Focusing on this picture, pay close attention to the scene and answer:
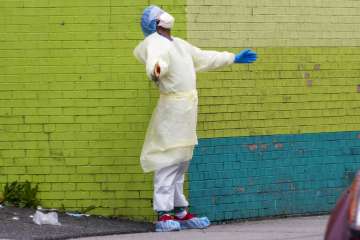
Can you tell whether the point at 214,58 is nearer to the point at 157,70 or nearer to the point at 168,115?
the point at 168,115

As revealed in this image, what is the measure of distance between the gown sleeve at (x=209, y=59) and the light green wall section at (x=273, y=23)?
0.46m

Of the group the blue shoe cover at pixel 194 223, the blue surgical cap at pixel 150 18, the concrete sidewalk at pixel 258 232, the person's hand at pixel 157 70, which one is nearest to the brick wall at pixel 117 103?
the concrete sidewalk at pixel 258 232

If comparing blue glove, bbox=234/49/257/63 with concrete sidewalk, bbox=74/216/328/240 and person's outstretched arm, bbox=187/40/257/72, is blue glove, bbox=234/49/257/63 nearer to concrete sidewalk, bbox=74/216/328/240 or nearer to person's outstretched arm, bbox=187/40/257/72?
person's outstretched arm, bbox=187/40/257/72

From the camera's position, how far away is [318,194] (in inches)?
414

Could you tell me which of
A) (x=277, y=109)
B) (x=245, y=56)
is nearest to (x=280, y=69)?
(x=277, y=109)

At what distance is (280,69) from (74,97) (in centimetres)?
214

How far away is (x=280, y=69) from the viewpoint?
401 inches

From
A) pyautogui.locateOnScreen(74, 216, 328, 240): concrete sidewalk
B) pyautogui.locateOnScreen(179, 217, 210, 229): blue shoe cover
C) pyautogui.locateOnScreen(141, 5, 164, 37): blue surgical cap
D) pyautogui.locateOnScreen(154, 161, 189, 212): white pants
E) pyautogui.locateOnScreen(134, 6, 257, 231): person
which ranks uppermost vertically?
pyautogui.locateOnScreen(141, 5, 164, 37): blue surgical cap

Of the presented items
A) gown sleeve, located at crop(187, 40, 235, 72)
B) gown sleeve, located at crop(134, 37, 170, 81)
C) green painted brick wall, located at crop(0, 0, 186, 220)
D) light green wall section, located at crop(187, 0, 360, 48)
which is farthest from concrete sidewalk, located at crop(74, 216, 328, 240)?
light green wall section, located at crop(187, 0, 360, 48)

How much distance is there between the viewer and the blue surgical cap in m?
8.95

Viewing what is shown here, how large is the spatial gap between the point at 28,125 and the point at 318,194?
313 centimetres

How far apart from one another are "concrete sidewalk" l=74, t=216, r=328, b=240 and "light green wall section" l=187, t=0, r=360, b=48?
1776 millimetres

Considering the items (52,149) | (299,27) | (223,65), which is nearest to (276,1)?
(299,27)

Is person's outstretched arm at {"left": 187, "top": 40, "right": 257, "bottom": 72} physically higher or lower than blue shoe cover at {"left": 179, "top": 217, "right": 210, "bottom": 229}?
higher
